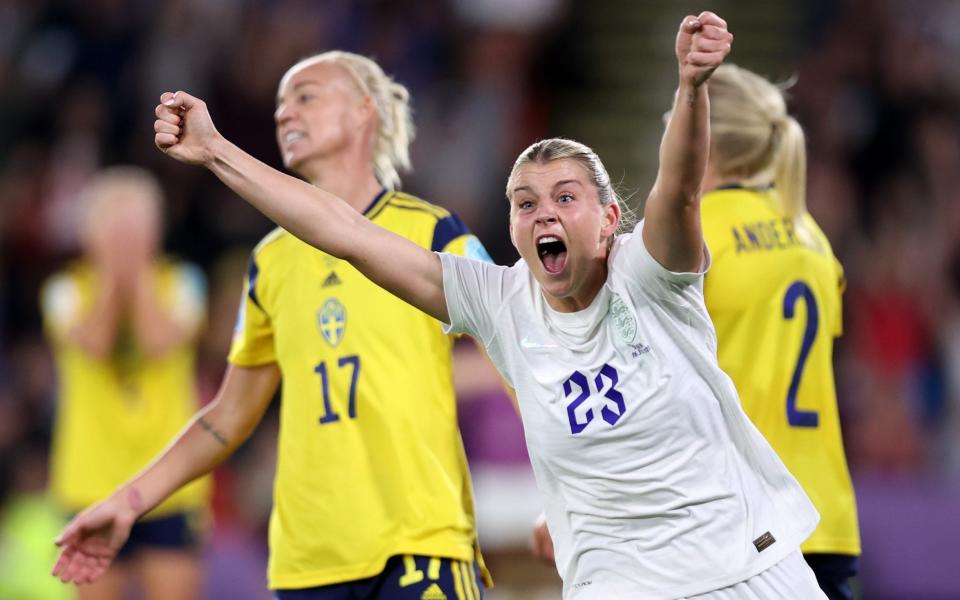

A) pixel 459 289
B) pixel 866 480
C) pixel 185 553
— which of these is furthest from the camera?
pixel 866 480

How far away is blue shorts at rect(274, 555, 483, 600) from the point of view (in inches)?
161

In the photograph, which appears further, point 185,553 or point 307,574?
point 185,553

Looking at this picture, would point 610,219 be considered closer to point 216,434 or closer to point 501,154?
point 216,434

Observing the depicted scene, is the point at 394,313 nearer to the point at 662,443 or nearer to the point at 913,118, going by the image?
the point at 662,443

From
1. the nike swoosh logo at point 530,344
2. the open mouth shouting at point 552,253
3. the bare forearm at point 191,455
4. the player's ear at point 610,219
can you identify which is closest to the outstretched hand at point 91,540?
the bare forearm at point 191,455

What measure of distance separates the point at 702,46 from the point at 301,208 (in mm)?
1020

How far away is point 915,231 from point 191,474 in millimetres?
7158

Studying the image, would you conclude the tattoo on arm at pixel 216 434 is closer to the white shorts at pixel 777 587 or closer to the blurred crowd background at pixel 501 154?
the white shorts at pixel 777 587

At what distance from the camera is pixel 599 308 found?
3463mm

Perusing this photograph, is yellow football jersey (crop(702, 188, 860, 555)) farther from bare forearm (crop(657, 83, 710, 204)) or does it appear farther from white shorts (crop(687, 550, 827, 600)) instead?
bare forearm (crop(657, 83, 710, 204))

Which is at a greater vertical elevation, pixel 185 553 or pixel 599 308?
pixel 599 308

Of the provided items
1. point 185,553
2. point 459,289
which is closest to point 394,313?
point 459,289

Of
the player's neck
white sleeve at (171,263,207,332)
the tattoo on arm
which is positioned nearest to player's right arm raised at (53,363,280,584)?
the tattoo on arm

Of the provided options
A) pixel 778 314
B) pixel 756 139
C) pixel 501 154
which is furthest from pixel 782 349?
pixel 501 154
